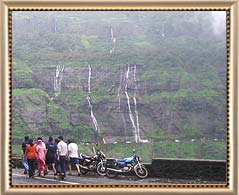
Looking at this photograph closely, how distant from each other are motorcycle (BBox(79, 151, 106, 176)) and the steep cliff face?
13 cm

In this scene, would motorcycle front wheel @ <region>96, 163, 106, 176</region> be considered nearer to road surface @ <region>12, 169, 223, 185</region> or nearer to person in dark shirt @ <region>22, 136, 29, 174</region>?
road surface @ <region>12, 169, 223, 185</region>

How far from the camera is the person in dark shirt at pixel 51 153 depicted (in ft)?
17.3

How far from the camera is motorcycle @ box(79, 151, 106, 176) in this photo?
207 inches

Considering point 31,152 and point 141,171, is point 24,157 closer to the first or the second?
point 31,152

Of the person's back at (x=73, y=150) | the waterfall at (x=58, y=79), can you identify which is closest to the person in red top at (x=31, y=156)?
the person's back at (x=73, y=150)

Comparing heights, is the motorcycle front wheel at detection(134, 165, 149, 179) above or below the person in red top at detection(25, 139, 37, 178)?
below

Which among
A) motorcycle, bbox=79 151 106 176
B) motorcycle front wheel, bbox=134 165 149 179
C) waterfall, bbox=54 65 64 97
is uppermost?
waterfall, bbox=54 65 64 97

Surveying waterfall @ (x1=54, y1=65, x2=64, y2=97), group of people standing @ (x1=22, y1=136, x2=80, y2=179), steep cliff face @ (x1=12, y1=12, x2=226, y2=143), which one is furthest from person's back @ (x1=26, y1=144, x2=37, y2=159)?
waterfall @ (x1=54, y1=65, x2=64, y2=97)

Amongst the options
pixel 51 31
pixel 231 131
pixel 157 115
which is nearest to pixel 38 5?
pixel 51 31

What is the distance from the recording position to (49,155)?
5.29 meters

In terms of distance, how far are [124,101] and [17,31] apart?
86 cm

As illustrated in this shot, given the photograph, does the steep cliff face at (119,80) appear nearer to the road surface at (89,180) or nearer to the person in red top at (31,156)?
the person in red top at (31,156)

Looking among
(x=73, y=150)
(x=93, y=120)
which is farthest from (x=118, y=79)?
(x=73, y=150)

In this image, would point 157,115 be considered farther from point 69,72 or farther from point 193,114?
point 69,72
